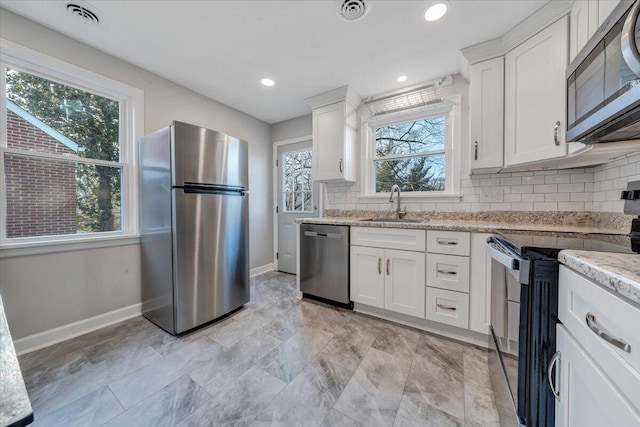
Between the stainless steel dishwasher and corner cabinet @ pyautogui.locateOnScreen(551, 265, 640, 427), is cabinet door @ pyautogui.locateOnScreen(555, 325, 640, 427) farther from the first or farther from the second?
the stainless steel dishwasher

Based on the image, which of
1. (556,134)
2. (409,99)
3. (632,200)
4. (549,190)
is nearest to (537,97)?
(556,134)

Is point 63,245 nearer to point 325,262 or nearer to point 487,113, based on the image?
point 325,262

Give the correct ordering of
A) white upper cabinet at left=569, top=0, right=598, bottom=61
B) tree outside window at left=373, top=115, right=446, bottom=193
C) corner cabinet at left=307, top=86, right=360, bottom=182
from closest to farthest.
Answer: white upper cabinet at left=569, top=0, right=598, bottom=61 → tree outside window at left=373, top=115, right=446, bottom=193 → corner cabinet at left=307, top=86, right=360, bottom=182

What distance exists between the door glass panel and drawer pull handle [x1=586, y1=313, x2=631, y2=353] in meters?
3.04

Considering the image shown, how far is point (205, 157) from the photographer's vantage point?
204cm

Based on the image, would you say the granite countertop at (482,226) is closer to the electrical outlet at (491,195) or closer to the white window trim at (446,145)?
the electrical outlet at (491,195)

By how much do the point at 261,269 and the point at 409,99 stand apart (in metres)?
3.07

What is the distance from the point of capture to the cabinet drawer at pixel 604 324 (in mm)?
497

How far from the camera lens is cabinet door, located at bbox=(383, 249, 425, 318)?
6.45 ft


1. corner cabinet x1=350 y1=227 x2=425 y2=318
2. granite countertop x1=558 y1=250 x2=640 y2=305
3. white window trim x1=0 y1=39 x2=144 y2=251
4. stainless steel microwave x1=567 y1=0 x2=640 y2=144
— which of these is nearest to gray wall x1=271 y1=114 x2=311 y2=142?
white window trim x1=0 y1=39 x2=144 y2=251

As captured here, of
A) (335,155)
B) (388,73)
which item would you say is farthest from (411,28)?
(335,155)

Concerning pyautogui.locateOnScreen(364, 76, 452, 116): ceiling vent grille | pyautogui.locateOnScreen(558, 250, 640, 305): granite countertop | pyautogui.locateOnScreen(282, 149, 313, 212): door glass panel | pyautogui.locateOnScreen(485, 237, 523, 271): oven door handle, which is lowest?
pyautogui.locateOnScreen(485, 237, 523, 271): oven door handle

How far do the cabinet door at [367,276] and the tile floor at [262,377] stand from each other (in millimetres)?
237

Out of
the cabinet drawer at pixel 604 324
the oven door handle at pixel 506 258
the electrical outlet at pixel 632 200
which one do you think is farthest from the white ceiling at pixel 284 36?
the cabinet drawer at pixel 604 324
